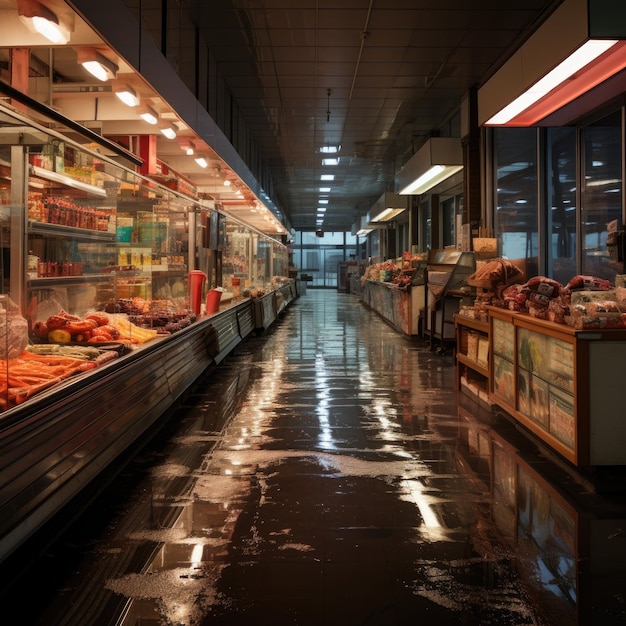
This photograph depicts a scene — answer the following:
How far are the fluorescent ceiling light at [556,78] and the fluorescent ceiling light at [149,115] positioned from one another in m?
2.88

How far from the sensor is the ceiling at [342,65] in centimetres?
704

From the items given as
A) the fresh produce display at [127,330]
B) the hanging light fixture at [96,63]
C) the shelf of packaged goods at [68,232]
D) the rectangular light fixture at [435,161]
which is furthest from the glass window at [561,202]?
the hanging light fixture at [96,63]

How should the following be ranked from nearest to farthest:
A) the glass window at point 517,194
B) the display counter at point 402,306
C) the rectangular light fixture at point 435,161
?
1. the glass window at point 517,194
2. the rectangular light fixture at point 435,161
3. the display counter at point 402,306

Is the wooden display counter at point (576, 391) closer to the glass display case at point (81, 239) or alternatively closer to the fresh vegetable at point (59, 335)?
the glass display case at point (81, 239)

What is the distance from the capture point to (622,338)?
3.49m

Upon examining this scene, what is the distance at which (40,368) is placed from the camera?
3.04 metres

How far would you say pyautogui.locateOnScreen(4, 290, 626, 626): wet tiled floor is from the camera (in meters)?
2.21

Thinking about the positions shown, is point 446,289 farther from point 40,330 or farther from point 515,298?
point 40,330

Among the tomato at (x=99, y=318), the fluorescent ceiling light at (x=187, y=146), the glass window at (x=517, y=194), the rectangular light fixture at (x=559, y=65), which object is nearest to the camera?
the rectangular light fixture at (x=559, y=65)

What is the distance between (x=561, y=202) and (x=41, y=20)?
659 cm

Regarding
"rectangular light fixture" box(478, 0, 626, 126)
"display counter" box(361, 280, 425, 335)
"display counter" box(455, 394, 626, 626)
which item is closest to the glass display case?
"display counter" box(455, 394, 626, 626)

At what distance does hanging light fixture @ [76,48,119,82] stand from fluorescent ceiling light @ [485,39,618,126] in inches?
A: 113

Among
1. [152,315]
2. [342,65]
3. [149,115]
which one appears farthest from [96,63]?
[342,65]

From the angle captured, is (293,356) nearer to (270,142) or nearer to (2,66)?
(2,66)
